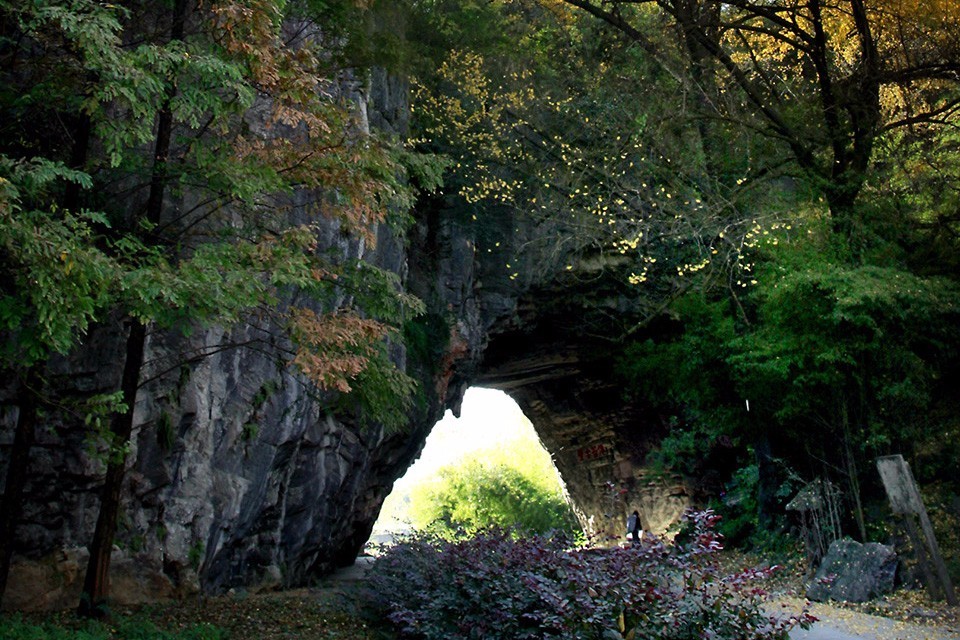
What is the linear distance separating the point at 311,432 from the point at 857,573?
7.70 meters

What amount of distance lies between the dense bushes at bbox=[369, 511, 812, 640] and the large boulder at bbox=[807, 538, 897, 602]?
5.13 meters

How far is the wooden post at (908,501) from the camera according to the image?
11133 mm

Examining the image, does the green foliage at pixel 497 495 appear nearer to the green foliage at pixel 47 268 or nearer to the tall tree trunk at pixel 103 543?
the tall tree trunk at pixel 103 543

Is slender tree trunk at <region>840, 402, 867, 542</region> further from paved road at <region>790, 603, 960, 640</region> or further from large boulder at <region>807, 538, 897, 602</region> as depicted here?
paved road at <region>790, 603, 960, 640</region>

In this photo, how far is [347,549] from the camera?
17.3 metres

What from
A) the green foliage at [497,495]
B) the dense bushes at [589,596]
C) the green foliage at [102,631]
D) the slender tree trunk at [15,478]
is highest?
the green foliage at [497,495]

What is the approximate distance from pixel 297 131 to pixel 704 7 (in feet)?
19.8

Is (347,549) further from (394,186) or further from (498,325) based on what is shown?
(394,186)

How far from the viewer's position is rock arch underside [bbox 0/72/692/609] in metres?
9.49

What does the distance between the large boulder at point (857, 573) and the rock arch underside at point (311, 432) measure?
11.2 ft

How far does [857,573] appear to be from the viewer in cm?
1200

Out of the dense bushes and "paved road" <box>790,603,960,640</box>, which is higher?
the dense bushes

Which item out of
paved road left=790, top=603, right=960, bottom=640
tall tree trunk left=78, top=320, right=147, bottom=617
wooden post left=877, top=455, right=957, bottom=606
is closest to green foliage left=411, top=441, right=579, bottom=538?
wooden post left=877, top=455, right=957, bottom=606

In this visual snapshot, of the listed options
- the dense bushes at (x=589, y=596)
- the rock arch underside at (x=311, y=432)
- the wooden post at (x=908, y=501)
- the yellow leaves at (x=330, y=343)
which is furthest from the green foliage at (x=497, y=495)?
the yellow leaves at (x=330, y=343)
